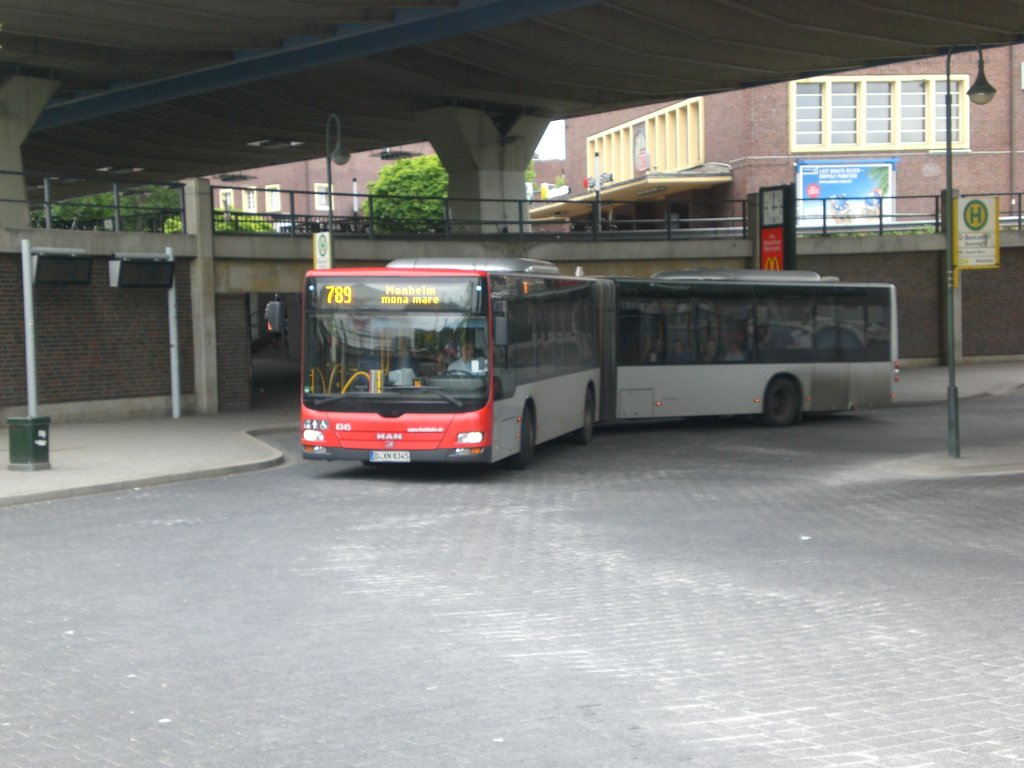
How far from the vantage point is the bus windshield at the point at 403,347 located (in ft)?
57.5

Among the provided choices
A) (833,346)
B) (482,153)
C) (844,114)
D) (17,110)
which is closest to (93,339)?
(17,110)

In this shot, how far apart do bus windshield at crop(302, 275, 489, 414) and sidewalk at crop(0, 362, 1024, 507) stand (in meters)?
2.41

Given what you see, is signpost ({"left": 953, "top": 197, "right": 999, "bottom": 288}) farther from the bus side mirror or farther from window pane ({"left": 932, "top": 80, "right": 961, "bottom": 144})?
window pane ({"left": 932, "top": 80, "right": 961, "bottom": 144})

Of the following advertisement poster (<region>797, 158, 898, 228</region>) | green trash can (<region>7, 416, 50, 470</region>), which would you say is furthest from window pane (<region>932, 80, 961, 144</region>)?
green trash can (<region>7, 416, 50, 470</region>)

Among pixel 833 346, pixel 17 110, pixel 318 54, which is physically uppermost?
pixel 318 54

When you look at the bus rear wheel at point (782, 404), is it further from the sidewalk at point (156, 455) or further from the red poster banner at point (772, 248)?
the red poster banner at point (772, 248)

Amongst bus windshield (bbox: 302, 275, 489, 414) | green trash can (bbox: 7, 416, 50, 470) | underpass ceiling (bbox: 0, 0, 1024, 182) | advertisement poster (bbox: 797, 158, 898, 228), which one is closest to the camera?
bus windshield (bbox: 302, 275, 489, 414)

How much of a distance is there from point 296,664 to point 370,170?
288 feet

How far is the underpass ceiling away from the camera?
2841 centimetres

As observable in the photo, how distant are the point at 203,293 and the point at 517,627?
20186 millimetres

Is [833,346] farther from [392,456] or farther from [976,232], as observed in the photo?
[392,456]

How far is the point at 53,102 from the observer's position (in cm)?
4306

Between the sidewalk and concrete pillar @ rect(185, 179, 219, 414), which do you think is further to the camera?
concrete pillar @ rect(185, 179, 219, 414)

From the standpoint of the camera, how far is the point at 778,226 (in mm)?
33750
